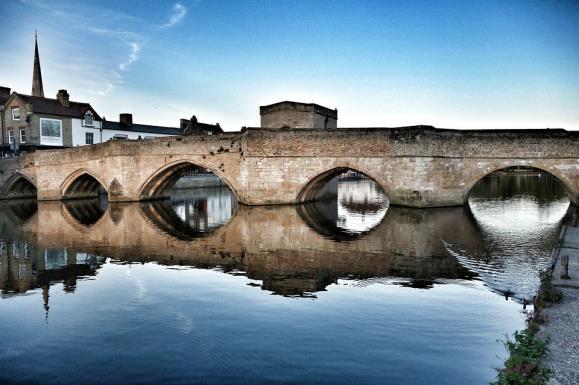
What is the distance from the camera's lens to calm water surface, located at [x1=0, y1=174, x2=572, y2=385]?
559cm

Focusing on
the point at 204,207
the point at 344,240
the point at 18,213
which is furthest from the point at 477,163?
the point at 18,213

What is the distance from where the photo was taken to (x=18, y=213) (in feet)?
82.6

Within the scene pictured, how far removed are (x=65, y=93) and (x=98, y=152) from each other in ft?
51.4

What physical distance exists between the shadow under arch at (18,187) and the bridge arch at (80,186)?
3.06 meters

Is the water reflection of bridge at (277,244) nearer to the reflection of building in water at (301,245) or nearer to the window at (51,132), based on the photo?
the reflection of building in water at (301,245)

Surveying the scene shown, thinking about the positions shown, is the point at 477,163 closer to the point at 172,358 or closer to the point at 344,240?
the point at 344,240

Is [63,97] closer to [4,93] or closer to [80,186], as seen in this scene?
[4,93]

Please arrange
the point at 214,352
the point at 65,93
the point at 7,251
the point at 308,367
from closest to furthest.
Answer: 1. the point at 308,367
2. the point at 214,352
3. the point at 7,251
4. the point at 65,93

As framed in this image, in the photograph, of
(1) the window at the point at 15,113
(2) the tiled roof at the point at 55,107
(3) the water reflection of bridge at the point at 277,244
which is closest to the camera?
(3) the water reflection of bridge at the point at 277,244

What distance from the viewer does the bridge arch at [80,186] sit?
31.8m

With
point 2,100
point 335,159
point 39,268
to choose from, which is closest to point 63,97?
point 2,100

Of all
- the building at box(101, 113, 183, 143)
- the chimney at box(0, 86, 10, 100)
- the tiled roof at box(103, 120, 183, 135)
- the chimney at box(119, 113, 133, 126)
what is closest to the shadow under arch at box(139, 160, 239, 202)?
the building at box(101, 113, 183, 143)

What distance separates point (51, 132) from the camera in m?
38.9

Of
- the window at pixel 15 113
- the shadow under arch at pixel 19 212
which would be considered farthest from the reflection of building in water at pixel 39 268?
the window at pixel 15 113
